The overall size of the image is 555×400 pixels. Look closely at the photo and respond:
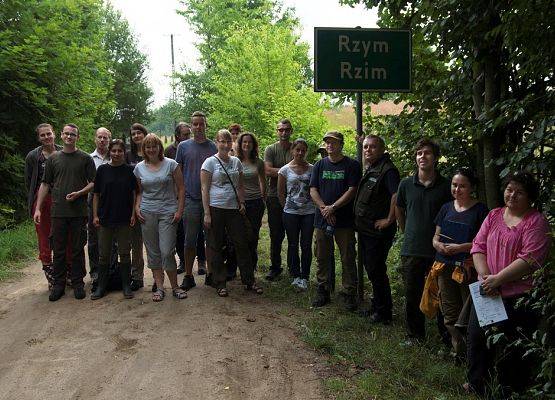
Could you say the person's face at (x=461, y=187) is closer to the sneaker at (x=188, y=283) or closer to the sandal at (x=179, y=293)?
the sandal at (x=179, y=293)

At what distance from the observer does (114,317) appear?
18.9 feet

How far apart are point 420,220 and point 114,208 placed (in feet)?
11.8

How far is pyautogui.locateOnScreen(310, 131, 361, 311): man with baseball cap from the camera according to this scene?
5.99 metres

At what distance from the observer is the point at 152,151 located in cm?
620

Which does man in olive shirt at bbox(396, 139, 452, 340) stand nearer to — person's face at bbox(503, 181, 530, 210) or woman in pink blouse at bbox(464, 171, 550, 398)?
woman in pink blouse at bbox(464, 171, 550, 398)

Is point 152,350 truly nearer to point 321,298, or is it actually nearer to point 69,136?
point 321,298

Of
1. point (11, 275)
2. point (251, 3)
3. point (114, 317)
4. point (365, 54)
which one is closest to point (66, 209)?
point (114, 317)

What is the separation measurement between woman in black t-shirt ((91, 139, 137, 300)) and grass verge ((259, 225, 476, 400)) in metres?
2.04

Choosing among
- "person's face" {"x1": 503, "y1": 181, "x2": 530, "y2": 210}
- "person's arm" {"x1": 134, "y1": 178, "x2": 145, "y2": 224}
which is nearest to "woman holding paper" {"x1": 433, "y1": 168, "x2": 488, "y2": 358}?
"person's face" {"x1": 503, "y1": 181, "x2": 530, "y2": 210}

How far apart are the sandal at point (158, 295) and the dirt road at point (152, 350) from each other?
9 cm

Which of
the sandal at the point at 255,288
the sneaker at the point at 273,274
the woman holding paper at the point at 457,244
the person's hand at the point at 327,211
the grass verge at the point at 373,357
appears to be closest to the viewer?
the grass verge at the point at 373,357

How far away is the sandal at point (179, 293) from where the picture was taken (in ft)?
20.7

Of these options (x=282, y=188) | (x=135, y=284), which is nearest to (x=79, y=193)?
(x=135, y=284)

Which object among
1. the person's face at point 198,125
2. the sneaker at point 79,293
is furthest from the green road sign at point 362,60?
the sneaker at point 79,293
